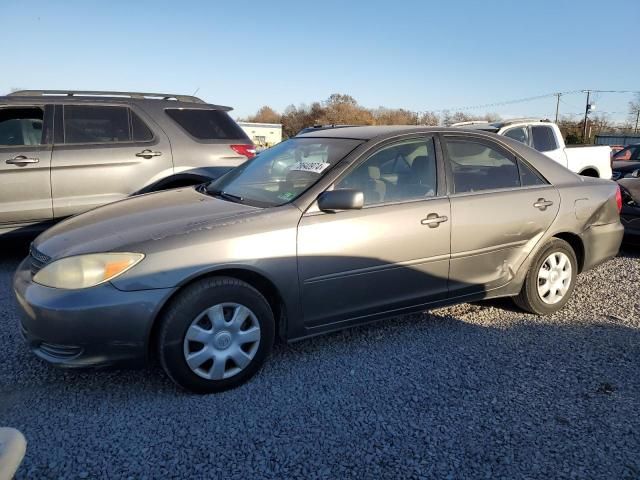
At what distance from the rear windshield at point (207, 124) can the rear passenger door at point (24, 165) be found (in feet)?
4.72

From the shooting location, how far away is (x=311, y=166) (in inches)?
141

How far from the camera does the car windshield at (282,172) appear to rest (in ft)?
11.2

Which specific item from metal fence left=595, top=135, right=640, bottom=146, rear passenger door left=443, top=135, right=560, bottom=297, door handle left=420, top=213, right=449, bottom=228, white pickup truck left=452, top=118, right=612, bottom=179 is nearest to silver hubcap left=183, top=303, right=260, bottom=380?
door handle left=420, top=213, right=449, bottom=228

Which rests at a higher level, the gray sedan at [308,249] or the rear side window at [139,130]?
the rear side window at [139,130]

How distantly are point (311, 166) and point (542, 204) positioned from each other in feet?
6.39

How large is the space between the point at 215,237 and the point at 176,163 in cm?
323

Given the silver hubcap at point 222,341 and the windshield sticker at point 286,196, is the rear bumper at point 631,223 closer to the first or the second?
the windshield sticker at point 286,196

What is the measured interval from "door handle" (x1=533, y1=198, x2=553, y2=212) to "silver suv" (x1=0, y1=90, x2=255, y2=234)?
3649 millimetres

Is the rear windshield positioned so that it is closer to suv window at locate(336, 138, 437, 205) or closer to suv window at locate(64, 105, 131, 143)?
suv window at locate(64, 105, 131, 143)

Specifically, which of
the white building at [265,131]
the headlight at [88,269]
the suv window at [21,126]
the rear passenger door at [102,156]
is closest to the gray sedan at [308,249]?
the headlight at [88,269]

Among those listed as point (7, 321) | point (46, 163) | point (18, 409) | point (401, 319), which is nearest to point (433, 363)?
point (401, 319)

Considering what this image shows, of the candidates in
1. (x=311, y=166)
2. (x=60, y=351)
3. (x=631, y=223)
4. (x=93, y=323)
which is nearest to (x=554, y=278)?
(x=311, y=166)

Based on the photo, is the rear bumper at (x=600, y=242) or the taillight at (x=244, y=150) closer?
the rear bumper at (x=600, y=242)

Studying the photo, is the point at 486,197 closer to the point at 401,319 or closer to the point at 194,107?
the point at 401,319
